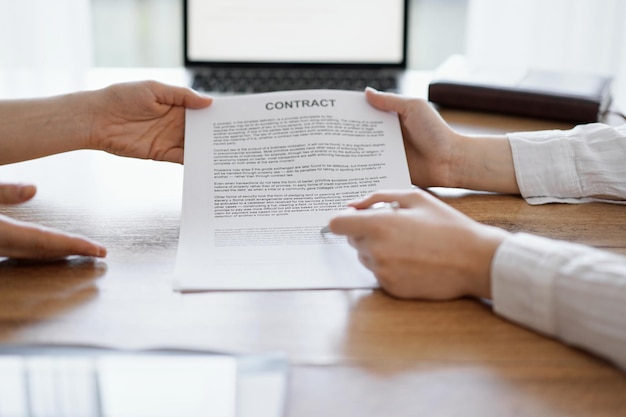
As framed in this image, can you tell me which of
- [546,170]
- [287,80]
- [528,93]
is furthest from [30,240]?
[287,80]

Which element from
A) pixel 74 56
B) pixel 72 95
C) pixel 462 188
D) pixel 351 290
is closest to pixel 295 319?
pixel 351 290

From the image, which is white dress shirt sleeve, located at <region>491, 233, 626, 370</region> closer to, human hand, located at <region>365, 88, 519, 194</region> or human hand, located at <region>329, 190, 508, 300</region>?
human hand, located at <region>329, 190, 508, 300</region>

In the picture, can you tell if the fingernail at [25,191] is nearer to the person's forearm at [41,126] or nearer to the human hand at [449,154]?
the person's forearm at [41,126]

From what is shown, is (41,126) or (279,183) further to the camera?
(41,126)

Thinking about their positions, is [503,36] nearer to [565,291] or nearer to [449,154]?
[449,154]

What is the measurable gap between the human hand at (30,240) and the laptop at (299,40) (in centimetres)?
127

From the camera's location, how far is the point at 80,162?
1.19 m

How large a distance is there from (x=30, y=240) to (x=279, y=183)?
313mm

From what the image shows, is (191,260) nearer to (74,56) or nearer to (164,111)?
(164,111)

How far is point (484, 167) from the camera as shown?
3.48 ft

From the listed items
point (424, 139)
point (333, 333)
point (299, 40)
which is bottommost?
point (333, 333)

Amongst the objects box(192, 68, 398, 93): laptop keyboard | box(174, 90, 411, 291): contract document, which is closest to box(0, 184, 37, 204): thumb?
box(174, 90, 411, 291): contract document

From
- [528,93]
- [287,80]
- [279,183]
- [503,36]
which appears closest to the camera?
[279,183]

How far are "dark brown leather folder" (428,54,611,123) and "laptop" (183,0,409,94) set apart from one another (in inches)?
18.1
